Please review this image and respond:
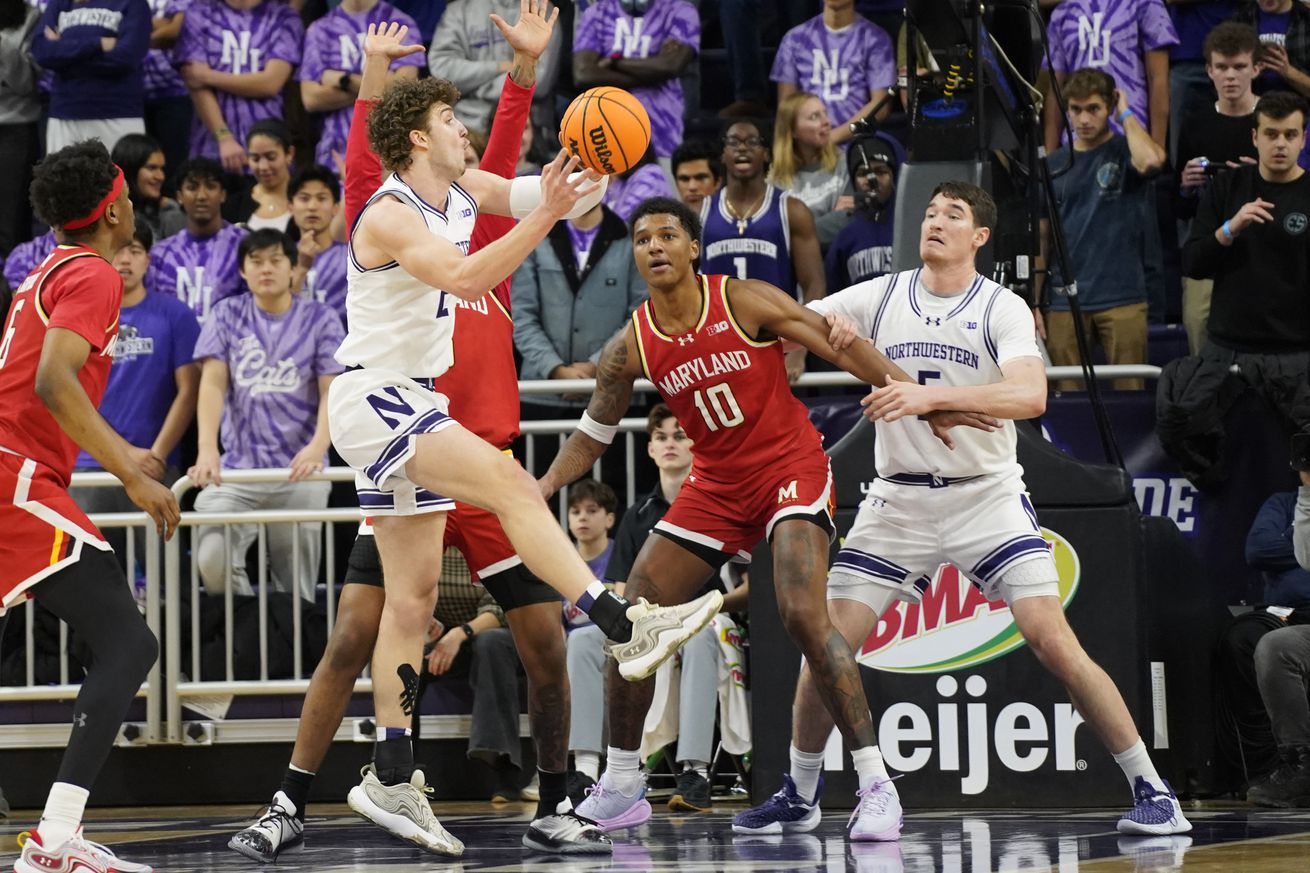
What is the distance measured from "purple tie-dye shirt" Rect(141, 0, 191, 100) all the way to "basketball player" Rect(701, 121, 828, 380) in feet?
14.7

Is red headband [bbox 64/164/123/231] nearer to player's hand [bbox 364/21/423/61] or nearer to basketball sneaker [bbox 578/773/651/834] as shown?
player's hand [bbox 364/21/423/61]

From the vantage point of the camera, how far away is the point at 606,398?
22.7ft

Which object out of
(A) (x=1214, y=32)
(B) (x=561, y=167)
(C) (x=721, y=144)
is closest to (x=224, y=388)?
(C) (x=721, y=144)

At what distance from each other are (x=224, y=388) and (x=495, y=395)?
12.2 ft

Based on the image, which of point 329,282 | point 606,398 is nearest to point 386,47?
point 606,398

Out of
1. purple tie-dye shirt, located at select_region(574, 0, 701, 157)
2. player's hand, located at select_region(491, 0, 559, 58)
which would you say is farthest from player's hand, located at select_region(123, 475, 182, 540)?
purple tie-dye shirt, located at select_region(574, 0, 701, 157)

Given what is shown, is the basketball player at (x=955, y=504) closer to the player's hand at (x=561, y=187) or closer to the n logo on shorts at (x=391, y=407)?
the player's hand at (x=561, y=187)

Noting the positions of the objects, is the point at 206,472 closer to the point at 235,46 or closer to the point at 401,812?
the point at 401,812

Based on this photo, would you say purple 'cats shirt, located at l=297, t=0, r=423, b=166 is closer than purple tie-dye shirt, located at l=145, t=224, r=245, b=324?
No

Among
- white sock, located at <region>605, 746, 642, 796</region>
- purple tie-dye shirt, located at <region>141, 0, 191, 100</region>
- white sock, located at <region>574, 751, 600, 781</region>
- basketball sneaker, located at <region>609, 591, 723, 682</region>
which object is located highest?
purple tie-dye shirt, located at <region>141, 0, 191, 100</region>

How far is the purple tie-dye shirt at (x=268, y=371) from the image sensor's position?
9.77 meters

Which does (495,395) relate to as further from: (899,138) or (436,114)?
(899,138)

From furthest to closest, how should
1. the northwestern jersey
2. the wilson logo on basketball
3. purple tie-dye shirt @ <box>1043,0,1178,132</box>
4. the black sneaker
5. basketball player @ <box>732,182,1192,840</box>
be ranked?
purple tie-dye shirt @ <box>1043,0,1178,132</box> → the northwestern jersey → the black sneaker → the wilson logo on basketball → basketball player @ <box>732,182,1192,840</box>

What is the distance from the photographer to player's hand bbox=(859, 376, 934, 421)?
250 inches
